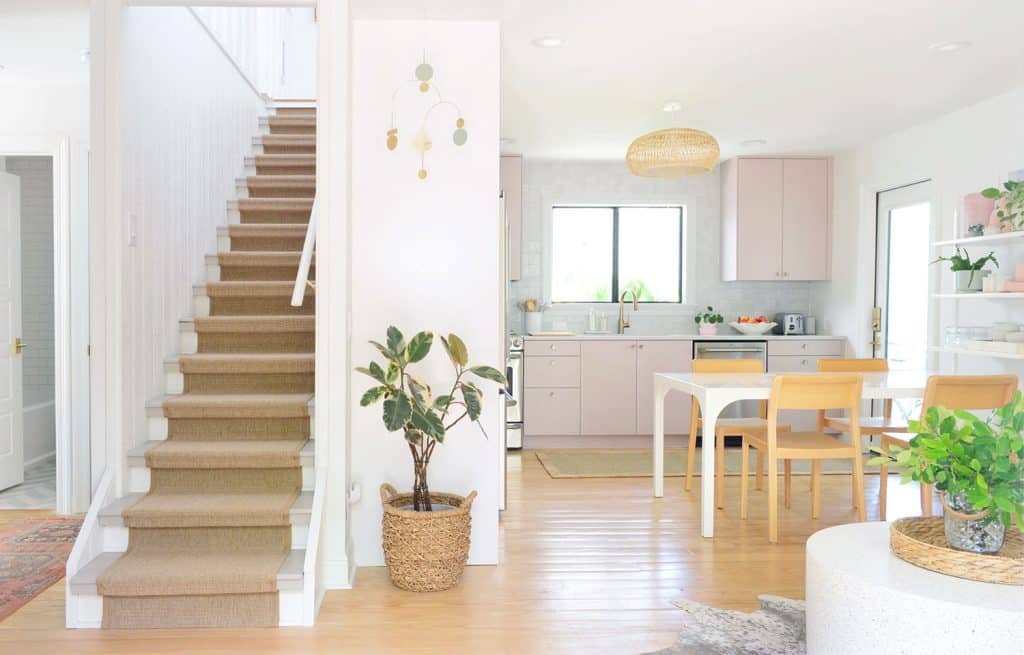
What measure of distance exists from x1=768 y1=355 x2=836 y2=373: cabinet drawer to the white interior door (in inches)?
215

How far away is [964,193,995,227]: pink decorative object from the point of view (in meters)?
5.01

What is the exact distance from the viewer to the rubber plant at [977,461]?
6.57 feet

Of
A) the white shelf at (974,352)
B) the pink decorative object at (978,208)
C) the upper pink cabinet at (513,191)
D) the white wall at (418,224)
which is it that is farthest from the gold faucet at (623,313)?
the white wall at (418,224)

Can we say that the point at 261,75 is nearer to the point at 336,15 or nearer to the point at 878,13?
the point at 336,15

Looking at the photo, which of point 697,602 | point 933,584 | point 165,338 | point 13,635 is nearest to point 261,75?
point 165,338

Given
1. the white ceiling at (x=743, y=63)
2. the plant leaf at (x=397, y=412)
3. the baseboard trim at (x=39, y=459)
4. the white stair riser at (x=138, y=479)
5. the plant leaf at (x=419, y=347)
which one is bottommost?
the baseboard trim at (x=39, y=459)

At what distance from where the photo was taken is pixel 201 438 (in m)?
A: 3.84

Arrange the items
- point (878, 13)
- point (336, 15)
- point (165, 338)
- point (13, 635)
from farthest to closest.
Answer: point (165, 338) → point (878, 13) → point (336, 15) → point (13, 635)

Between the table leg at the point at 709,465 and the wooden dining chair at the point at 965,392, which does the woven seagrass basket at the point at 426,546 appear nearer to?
the table leg at the point at 709,465

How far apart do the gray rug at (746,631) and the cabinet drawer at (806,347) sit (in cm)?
392

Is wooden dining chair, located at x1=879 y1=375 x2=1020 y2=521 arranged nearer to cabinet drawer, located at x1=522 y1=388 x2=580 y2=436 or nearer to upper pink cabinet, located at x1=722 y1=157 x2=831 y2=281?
upper pink cabinet, located at x1=722 y1=157 x2=831 y2=281

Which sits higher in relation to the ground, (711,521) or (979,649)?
(979,649)

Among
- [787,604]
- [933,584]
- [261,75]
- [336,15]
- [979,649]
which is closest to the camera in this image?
[979,649]

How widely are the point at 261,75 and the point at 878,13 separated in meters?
4.57
